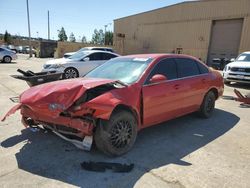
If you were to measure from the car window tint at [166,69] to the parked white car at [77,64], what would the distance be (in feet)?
23.4

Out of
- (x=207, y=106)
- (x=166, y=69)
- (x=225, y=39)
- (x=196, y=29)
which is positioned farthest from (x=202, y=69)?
(x=196, y=29)

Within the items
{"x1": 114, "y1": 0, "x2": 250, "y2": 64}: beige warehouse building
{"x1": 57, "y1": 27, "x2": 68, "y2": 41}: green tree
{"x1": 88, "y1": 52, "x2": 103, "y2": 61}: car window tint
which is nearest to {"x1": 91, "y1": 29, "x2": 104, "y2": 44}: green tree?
{"x1": 57, "y1": 27, "x2": 68, "y2": 41}: green tree

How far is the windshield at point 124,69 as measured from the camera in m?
4.46

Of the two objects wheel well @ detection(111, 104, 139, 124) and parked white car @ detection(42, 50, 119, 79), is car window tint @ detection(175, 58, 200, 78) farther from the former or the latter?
parked white car @ detection(42, 50, 119, 79)

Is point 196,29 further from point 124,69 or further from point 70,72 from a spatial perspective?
point 124,69

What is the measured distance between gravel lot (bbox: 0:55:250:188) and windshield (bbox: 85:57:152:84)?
1206mm

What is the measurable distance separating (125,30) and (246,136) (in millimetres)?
34665

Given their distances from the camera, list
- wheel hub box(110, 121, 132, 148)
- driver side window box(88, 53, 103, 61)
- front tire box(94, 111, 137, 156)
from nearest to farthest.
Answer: front tire box(94, 111, 137, 156), wheel hub box(110, 121, 132, 148), driver side window box(88, 53, 103, 61)

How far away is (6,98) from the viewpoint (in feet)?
25.8

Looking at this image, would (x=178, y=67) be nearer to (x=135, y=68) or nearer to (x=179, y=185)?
(x=135, y=68)

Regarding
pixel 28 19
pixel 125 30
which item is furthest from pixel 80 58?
pixel 28 19

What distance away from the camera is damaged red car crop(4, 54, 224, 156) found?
11.8ft

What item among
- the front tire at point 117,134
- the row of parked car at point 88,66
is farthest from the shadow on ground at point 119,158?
the row of parked car at point 88,66

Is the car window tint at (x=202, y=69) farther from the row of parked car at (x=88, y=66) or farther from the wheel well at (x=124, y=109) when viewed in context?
the row of parked car at (x=88, y=66)
